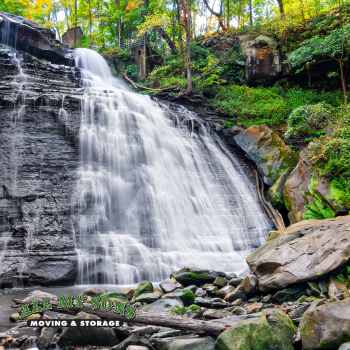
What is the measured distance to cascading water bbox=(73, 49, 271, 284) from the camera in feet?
24.1

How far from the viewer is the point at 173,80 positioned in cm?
1838

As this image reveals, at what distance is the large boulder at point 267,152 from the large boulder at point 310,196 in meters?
1.68

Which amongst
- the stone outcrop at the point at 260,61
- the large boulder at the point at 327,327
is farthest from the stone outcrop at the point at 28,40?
the large boulder at the point at 327,327

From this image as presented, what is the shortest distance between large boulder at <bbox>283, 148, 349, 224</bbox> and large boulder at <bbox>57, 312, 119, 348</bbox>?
6.34m

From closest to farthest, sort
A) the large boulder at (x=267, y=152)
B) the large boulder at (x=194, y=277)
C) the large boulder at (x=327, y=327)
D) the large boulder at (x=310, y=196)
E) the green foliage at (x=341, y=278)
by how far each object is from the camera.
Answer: the large boulder at (x=327, y=327) → the green foliage at (x=341, y=278) → the large boulder at (x=194, y=277) → the large boulder at (x=310, y=196) → the large boulder at (x=267, y=152)

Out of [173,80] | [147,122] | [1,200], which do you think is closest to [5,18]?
[173,80]

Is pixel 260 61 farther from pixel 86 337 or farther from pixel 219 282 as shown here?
pixel 86 337

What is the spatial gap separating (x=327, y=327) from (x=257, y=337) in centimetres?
75

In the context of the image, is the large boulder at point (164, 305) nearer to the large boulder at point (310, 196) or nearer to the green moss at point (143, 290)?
the green moss at point (143, 290)

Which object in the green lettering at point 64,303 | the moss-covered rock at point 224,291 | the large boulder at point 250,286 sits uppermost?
the green lettering at point 64,303

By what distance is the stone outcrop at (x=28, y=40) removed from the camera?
53.9ft

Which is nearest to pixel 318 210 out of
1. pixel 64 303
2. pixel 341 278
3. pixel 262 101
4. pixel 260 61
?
pixel 341 278

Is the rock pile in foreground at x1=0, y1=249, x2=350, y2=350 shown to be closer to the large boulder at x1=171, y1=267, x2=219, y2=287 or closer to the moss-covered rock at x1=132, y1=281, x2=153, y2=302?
the moss-covered rock at x1=132, y1=281, x2=153, y2=302

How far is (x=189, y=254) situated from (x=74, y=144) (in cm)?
541
